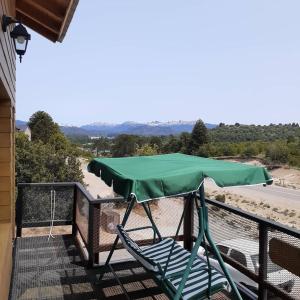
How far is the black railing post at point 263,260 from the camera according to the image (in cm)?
324

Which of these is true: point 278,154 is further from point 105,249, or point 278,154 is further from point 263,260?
point 263,260

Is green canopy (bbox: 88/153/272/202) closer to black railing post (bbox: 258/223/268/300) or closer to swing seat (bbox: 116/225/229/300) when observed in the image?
black railing post (bbox: 258/223/268/300)

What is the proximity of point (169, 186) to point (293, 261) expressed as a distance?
3.70 ft

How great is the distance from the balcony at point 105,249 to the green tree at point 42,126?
2289 cm

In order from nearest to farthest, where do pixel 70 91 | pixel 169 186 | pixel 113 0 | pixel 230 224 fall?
pixel 169 186, pixel 230 224, pixel 113 0, pixel 70 91

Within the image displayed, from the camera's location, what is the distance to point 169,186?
2670 millimetres

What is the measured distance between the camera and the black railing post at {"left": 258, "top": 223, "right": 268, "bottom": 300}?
3.24 meters

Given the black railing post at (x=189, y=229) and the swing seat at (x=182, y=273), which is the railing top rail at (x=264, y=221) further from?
the black railing post at (x=189, y=229)

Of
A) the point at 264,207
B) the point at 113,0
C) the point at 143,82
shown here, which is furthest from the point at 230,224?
the point at 143,82

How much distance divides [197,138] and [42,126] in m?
36.9

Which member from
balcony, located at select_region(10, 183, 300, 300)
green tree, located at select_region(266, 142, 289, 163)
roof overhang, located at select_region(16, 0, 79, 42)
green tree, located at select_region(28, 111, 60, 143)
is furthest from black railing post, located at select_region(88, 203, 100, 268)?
green tree, located at select_region(266, 142, 289, 163)

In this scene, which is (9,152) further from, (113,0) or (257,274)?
(113,0)

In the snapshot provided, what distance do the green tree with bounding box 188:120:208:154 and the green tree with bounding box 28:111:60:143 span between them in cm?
3428

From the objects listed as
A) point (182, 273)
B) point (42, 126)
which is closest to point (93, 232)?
point (182, 273)
